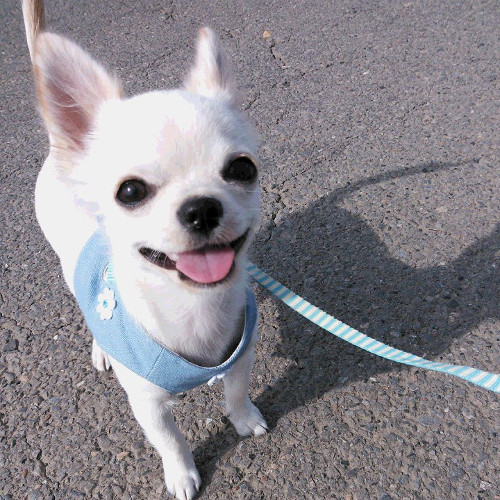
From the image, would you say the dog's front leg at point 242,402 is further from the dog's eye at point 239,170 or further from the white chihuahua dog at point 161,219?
the dog's eye at point 239,170

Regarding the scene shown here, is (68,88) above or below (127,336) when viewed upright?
above

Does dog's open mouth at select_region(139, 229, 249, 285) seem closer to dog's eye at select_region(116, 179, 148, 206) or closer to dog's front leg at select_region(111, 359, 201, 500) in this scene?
dog's eye at select_region(116, 179, 148, 206)

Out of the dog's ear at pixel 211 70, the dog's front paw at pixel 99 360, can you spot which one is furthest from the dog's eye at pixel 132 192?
the dog's front paw at pixel 99 360

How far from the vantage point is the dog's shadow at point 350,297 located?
2344 mm

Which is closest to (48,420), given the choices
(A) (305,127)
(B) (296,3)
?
(A) (305,127)

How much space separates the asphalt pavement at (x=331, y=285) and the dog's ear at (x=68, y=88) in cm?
39

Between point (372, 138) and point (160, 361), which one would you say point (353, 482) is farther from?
point (372, 138)

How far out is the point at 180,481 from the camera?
6.43 ft

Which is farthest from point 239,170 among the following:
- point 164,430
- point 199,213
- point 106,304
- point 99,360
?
point 99,360

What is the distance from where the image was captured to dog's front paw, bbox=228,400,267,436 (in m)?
2.15

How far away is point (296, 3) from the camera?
523 cm

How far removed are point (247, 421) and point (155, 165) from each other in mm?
1218

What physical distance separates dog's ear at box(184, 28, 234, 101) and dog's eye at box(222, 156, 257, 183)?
1.14ft

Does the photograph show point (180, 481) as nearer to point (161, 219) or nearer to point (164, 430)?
point (164, 430)
